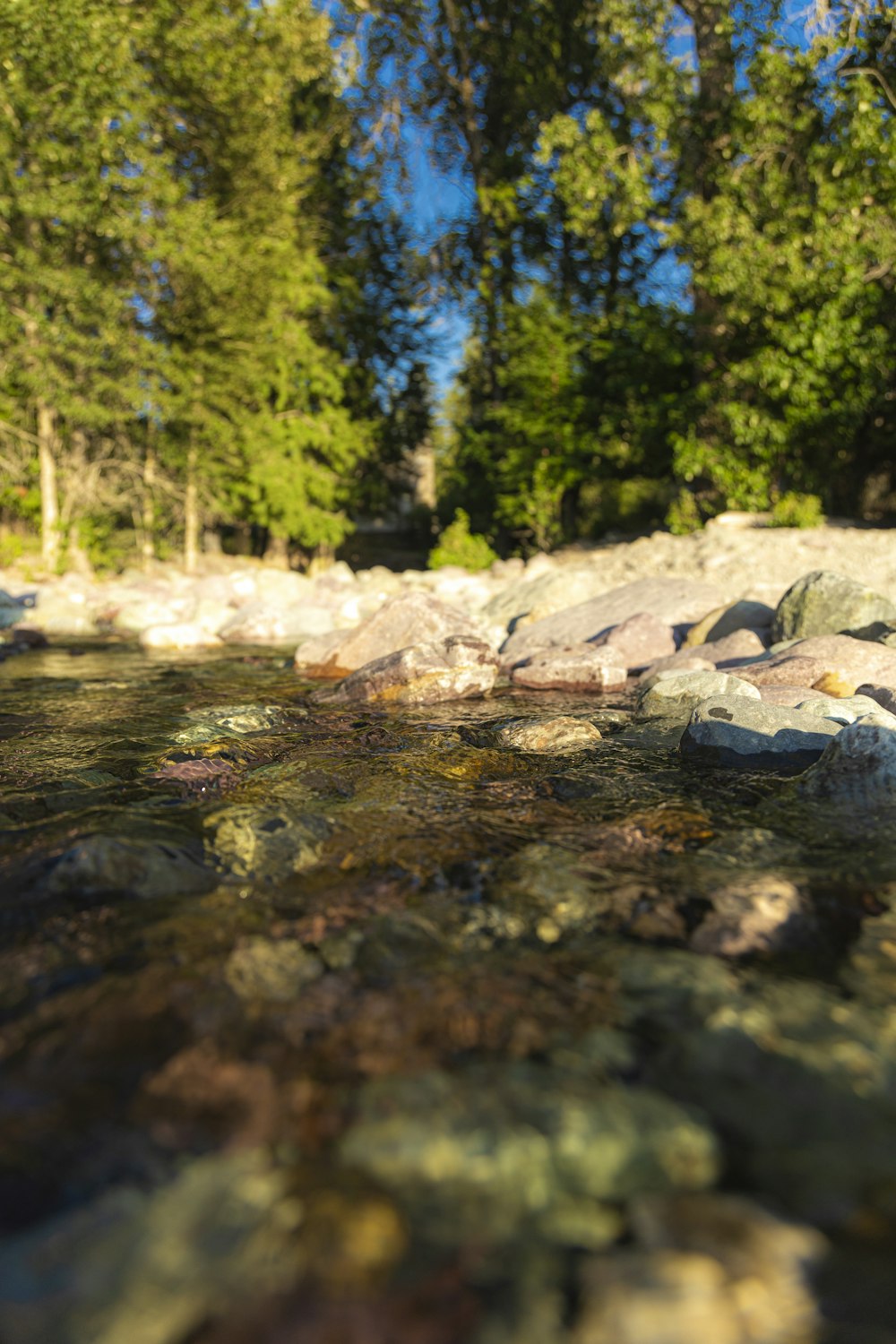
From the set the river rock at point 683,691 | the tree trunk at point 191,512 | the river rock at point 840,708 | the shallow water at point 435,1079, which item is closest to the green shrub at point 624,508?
the tree trunk at point 191,512

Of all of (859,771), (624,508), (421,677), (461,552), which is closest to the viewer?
(859,771)

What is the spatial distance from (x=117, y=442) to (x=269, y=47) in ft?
29.2

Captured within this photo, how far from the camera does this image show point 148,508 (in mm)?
17000

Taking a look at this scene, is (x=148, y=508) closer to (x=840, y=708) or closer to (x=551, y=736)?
(x=551, y=736)

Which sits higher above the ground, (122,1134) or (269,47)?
(269,47)

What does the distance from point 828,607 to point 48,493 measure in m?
14.6

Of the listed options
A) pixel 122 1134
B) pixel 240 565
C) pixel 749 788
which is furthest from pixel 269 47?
pixel 122 1134

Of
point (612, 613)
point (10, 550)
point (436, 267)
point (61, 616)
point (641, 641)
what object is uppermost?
point (436, 267)

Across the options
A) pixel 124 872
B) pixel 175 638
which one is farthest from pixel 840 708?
pixel 175 638

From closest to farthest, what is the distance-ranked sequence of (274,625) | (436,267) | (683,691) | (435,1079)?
(435,1079), (683,691), (274,625), (436,267)

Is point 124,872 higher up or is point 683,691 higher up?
point 683,691

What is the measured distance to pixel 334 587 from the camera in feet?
47.6

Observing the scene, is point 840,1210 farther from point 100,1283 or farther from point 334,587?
point 334,587

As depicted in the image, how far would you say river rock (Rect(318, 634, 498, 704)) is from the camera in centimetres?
522
